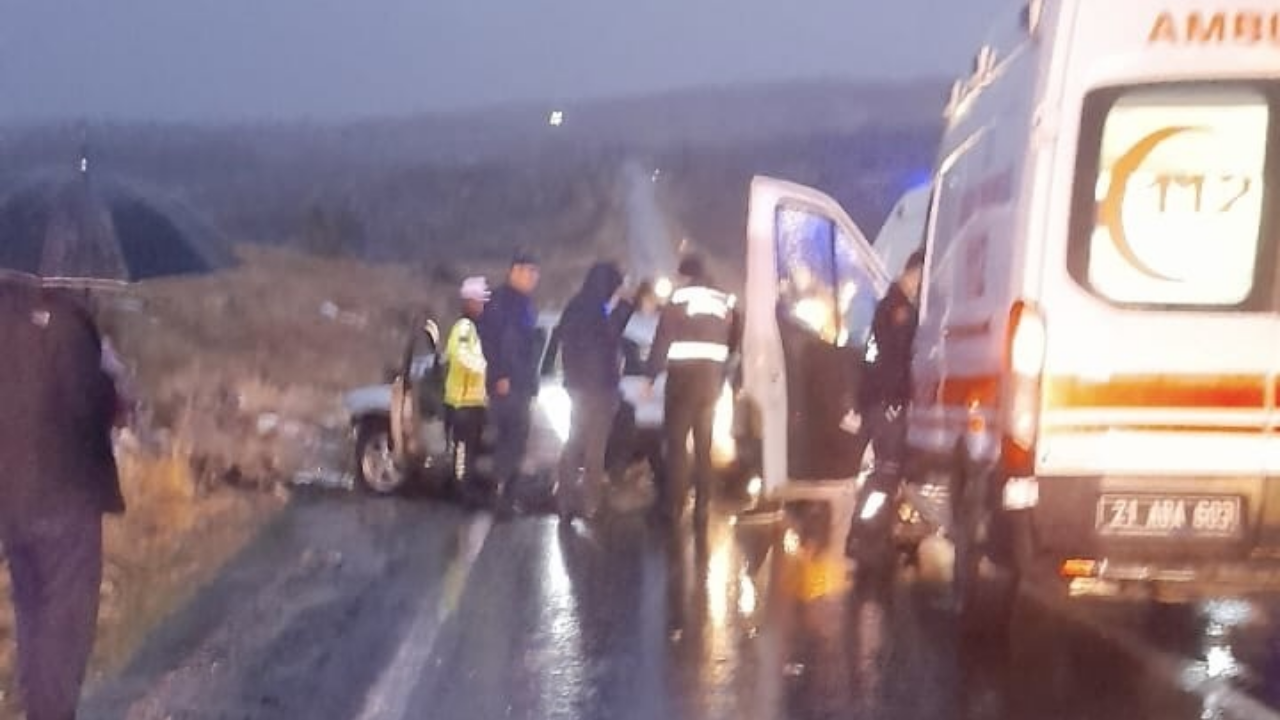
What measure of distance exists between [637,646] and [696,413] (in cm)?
388

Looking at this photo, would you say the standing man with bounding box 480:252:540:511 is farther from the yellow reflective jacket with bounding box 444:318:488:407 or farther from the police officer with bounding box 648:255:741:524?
the police officer with bounding box 648:255:741:524

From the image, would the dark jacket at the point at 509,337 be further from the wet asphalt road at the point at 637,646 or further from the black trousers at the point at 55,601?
the black trousers at the point at 55,601

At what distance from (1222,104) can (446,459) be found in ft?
27.2

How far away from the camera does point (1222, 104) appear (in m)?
7.78

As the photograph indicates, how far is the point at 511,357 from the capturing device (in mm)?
13602

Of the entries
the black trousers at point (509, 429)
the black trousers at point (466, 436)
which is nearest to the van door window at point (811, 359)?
the black trousers at point (509, 429)

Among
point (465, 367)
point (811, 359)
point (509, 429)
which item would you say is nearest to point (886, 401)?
point (811, 359)

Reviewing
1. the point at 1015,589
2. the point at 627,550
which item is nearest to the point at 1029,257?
the point at 1015,589

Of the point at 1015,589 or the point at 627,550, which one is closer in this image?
the point at 1015,589

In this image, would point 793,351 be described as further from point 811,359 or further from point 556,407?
point 556,407

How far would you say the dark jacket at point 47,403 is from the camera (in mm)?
6504

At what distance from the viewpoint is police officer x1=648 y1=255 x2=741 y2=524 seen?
1275cm

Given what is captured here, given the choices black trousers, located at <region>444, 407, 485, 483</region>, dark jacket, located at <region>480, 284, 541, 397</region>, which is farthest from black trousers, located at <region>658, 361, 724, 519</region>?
black trousers, located at <region>444, 407, 485, 483</region>

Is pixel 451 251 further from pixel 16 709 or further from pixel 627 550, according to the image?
pixel 16 709
